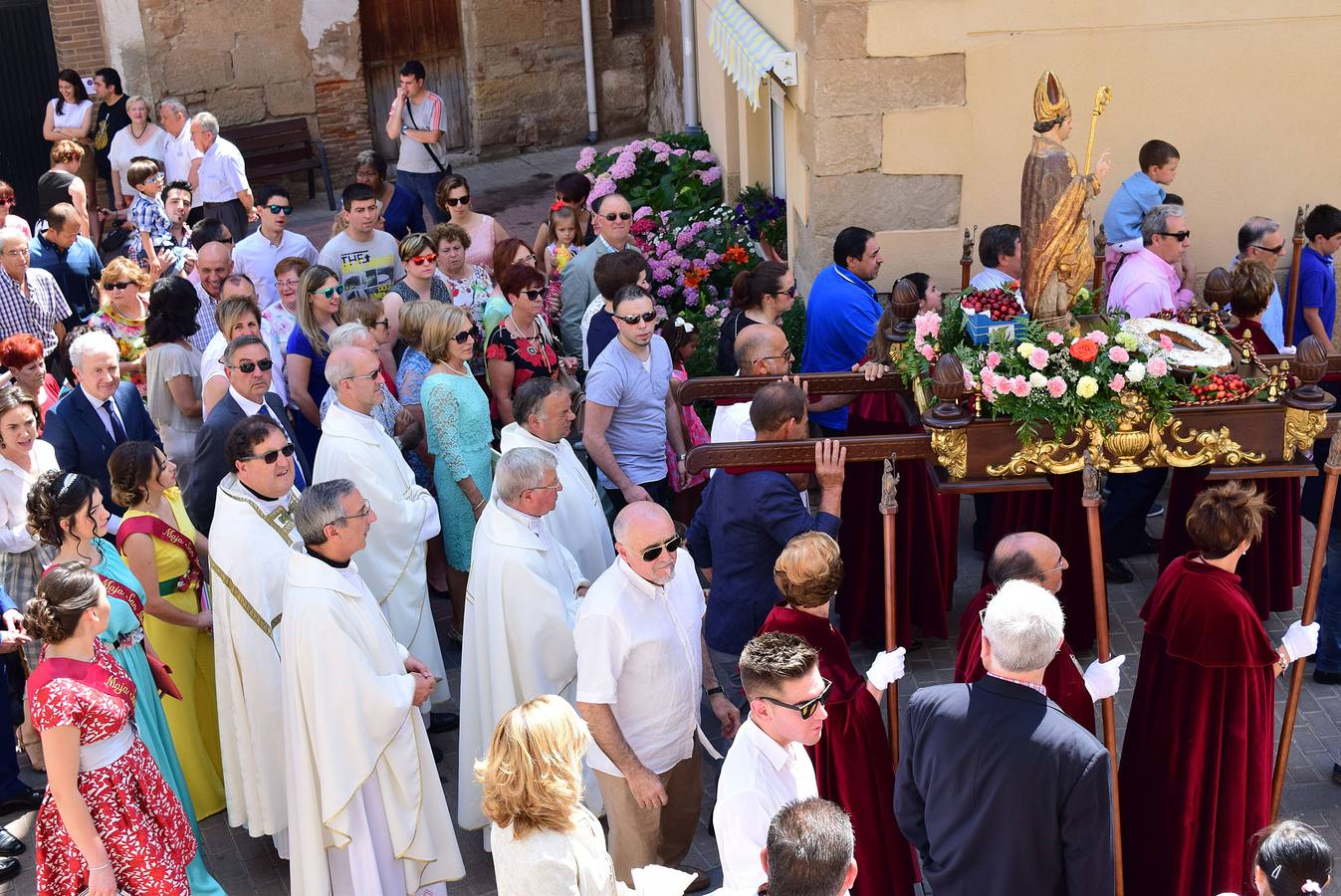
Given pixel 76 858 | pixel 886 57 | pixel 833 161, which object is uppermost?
pixel 886 57

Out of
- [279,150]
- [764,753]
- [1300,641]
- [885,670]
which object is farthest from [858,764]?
[279,150]

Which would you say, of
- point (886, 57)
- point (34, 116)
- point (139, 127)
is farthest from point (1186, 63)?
point (34, 116)

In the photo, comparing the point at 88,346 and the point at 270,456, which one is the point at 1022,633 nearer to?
the point at 270,456

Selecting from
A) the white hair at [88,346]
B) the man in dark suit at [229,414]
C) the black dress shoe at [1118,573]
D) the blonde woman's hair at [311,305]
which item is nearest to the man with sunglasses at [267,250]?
the blonde woman's hair at [311,305]

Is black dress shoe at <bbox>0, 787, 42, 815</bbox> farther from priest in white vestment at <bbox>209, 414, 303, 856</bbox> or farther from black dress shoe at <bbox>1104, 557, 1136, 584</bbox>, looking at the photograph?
black dress shoe at <bbox>1104, 557, 1136, 584</bbox>

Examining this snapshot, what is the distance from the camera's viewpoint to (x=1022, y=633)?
4391 mm

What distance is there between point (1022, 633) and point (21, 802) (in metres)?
4.48

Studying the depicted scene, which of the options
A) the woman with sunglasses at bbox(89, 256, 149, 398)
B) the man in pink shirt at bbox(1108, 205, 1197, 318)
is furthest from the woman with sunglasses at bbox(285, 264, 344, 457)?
the man in pink shirt at bbox(1108, 205, 1197, 318)

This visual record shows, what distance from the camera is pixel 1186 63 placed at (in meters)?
8.81

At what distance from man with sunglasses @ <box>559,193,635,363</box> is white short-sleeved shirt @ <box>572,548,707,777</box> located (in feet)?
12.0

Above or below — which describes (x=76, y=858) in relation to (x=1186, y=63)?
below

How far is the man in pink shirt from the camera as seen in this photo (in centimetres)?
788

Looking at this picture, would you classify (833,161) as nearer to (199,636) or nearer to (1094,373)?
(1094,373)

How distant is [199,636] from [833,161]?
4670 mm
